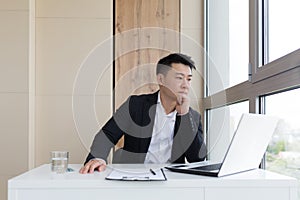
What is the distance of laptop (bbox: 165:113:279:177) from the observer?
4.08 ft

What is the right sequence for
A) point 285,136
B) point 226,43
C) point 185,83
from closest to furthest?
point 285,136 → point 185,83 → point 226,43

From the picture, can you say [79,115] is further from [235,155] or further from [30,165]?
[235,155]

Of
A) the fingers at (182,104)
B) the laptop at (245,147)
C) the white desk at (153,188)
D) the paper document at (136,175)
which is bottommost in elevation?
the white desk at (153,188)

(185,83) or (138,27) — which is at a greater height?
(138,27)

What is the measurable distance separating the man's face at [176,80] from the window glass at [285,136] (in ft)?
1.18

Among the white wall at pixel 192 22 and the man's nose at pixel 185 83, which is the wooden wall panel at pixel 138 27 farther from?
the man's nose at pixel 185 83

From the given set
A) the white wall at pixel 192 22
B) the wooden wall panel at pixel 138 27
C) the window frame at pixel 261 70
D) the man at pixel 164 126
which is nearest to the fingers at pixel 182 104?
the man at pixel 164 126

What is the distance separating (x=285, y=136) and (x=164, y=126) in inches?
19.2

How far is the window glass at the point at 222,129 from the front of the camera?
2.18 metres

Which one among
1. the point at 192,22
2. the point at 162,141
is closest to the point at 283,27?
the point at 162,141

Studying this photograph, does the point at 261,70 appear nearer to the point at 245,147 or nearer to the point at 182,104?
the point at 182,104

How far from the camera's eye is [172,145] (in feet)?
5.82

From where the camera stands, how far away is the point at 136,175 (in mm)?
1259

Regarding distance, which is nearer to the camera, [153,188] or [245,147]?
[153,188]
